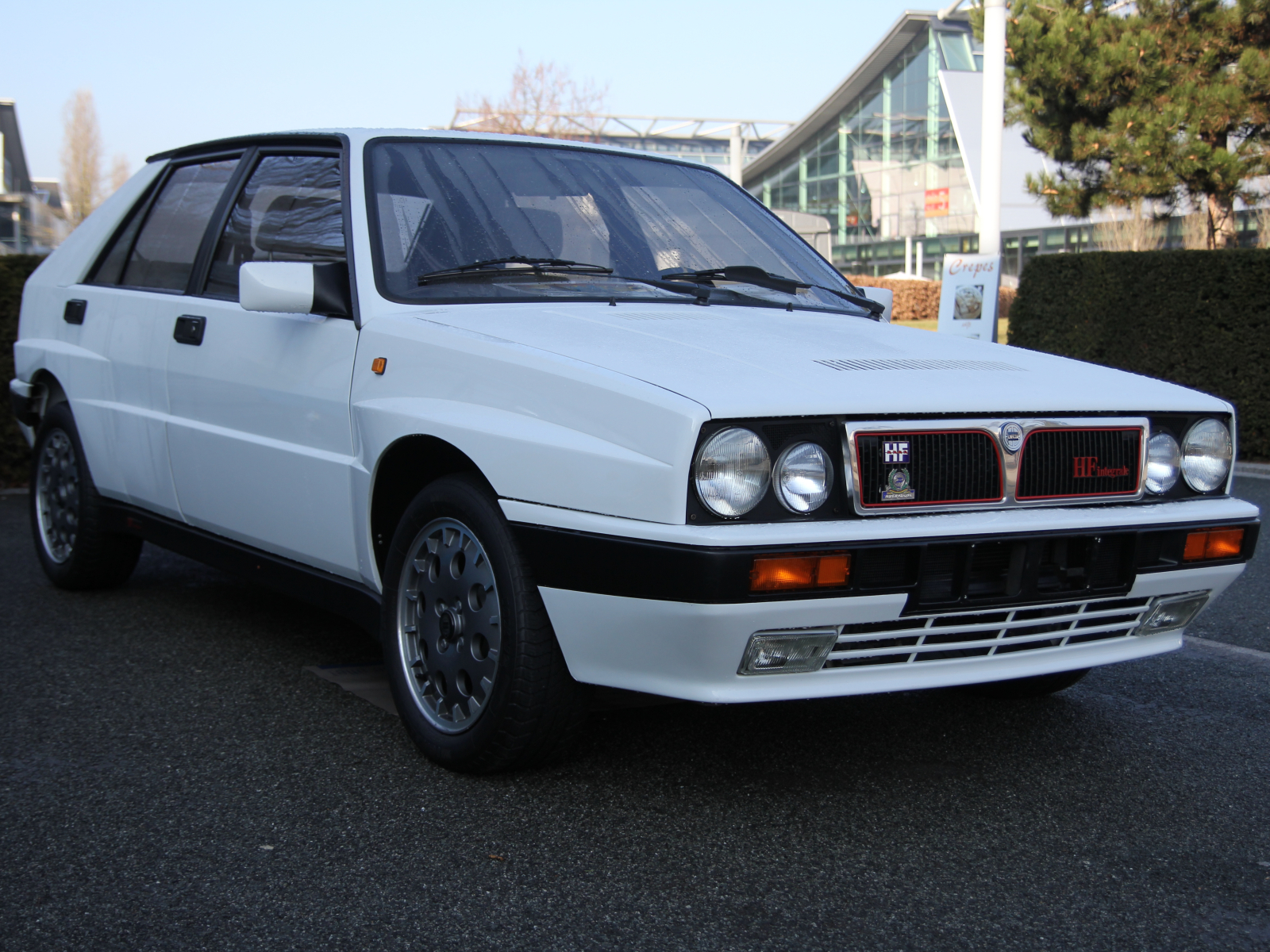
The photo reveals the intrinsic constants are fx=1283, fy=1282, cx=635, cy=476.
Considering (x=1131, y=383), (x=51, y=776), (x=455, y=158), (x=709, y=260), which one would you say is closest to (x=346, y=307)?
(x=455, y=158)

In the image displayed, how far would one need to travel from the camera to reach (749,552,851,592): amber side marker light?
2.53m

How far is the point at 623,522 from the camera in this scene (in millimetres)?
2611

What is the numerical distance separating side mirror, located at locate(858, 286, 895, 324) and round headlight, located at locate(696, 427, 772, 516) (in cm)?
145

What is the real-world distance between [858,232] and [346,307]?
1724 inches

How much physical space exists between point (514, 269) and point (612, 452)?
3.49ft

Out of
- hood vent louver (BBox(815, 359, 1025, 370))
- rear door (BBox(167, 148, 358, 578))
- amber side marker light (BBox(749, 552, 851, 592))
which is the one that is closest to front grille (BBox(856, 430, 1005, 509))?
amber side marker light (BBox(749, 552, 851, 592))

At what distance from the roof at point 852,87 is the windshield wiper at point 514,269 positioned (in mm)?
36712

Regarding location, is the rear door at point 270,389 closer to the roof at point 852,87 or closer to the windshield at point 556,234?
the windshield at point 556,234

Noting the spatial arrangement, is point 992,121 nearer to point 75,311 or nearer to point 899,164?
point 75,311

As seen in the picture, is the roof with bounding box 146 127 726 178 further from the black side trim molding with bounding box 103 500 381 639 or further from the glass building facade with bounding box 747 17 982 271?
the glass building facade with bounding box 747 17 982 271

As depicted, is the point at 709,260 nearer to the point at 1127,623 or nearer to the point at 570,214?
the point at 570,214

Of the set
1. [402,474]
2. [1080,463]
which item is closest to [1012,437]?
[1080,463]

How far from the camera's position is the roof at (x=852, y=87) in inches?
1549

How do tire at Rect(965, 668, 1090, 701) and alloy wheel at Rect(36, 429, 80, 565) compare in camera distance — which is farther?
alloy wheel at Rect(36, 429, 80, 565)
